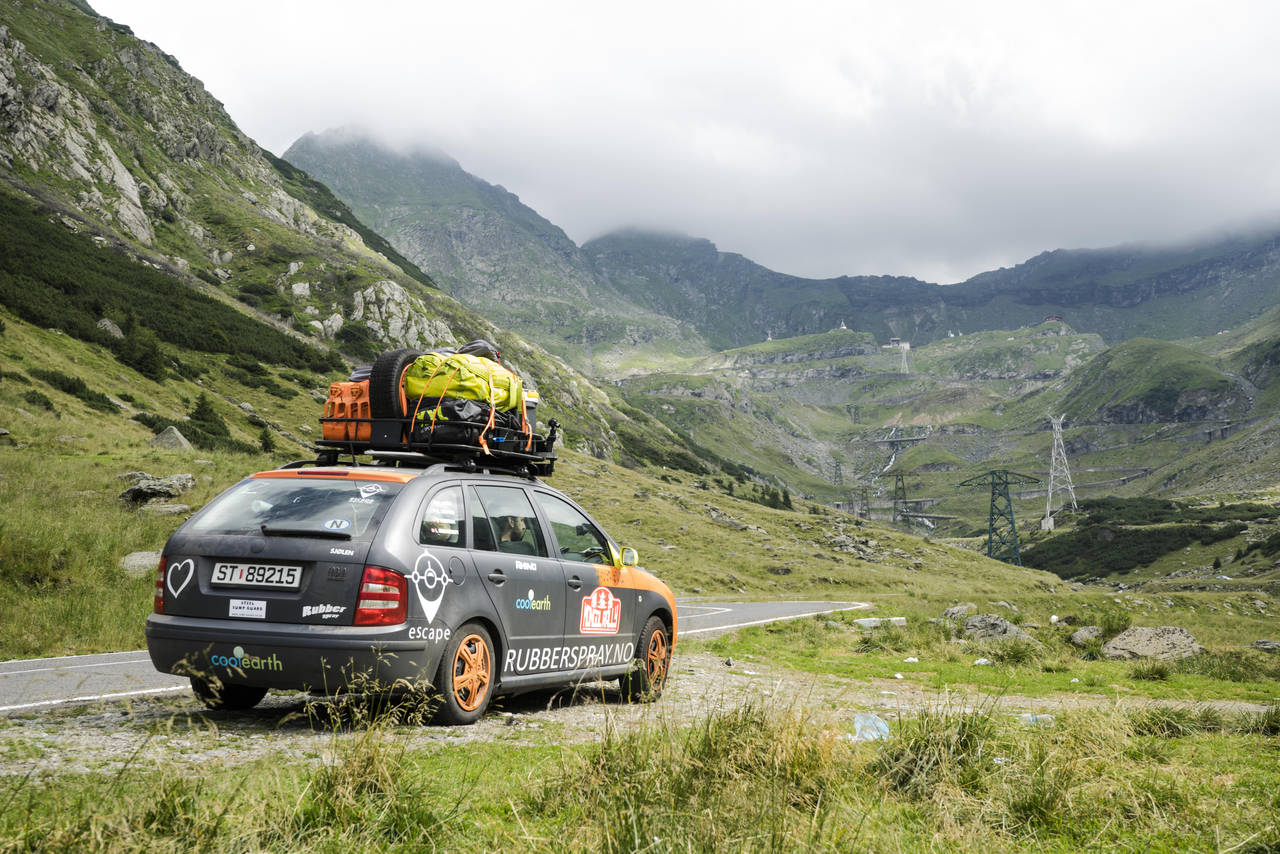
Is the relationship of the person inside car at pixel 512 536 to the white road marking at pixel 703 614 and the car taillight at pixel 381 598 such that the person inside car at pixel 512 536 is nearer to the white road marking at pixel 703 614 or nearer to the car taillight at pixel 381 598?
the car taillight at pixel 381 598

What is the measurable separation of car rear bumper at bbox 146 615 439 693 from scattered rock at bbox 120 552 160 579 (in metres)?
10.5

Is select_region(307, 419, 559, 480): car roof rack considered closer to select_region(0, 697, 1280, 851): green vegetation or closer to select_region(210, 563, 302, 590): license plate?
select_region(210, 563, 302, 590): license plate

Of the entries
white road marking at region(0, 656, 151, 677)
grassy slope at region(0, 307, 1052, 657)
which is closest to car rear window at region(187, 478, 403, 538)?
white road marking at region(0, 656, 151, 677)

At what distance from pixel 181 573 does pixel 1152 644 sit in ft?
57.1

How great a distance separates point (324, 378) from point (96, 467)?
3790cm

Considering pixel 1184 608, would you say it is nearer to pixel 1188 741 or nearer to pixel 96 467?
pixel 1188 741

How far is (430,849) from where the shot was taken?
3279 millimetres

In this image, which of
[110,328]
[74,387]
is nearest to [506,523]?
[74,387]

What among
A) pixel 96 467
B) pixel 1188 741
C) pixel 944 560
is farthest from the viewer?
pixel 944 560

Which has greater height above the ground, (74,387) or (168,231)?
(168,231)

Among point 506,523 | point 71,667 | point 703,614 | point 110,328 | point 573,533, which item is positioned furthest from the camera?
point 110,328

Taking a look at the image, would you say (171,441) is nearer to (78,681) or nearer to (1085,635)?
(78,681)

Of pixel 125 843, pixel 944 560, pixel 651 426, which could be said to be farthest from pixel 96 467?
pixel 651 426

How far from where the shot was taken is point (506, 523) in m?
7.19
